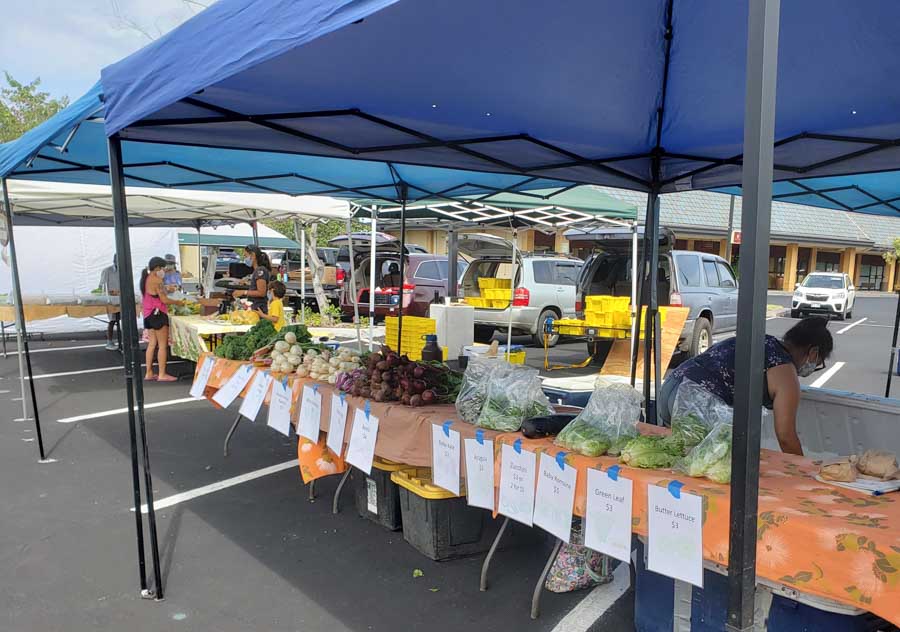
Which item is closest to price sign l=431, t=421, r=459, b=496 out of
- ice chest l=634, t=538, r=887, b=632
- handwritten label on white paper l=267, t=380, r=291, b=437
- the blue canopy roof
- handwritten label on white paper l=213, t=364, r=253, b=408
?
ice chest l=634, t=538, r=887, b=632

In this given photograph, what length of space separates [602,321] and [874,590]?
815cm

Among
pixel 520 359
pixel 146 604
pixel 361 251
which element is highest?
pixel 361 251

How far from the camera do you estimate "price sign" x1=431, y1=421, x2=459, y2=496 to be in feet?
10.0

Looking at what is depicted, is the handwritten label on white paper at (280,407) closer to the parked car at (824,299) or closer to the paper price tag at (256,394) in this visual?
the paper price tag at (256,394)

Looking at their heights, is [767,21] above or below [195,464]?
above

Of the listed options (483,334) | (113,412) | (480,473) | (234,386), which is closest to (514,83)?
(480,473)

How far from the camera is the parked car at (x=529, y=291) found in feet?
39.7

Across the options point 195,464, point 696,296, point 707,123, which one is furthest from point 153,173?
point 696,296

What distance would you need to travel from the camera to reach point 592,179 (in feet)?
16.8

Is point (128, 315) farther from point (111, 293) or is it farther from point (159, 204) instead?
point (111, 293)

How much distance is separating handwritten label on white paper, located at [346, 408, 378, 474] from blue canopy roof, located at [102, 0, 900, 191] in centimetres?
176

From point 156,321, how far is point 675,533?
8.22m

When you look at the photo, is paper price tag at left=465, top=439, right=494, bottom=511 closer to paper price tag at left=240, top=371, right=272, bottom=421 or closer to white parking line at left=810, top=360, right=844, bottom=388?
paper price tag at left=240, top=371, right=272, bottom=421

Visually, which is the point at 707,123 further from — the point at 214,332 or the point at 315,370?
the point at 214,332
